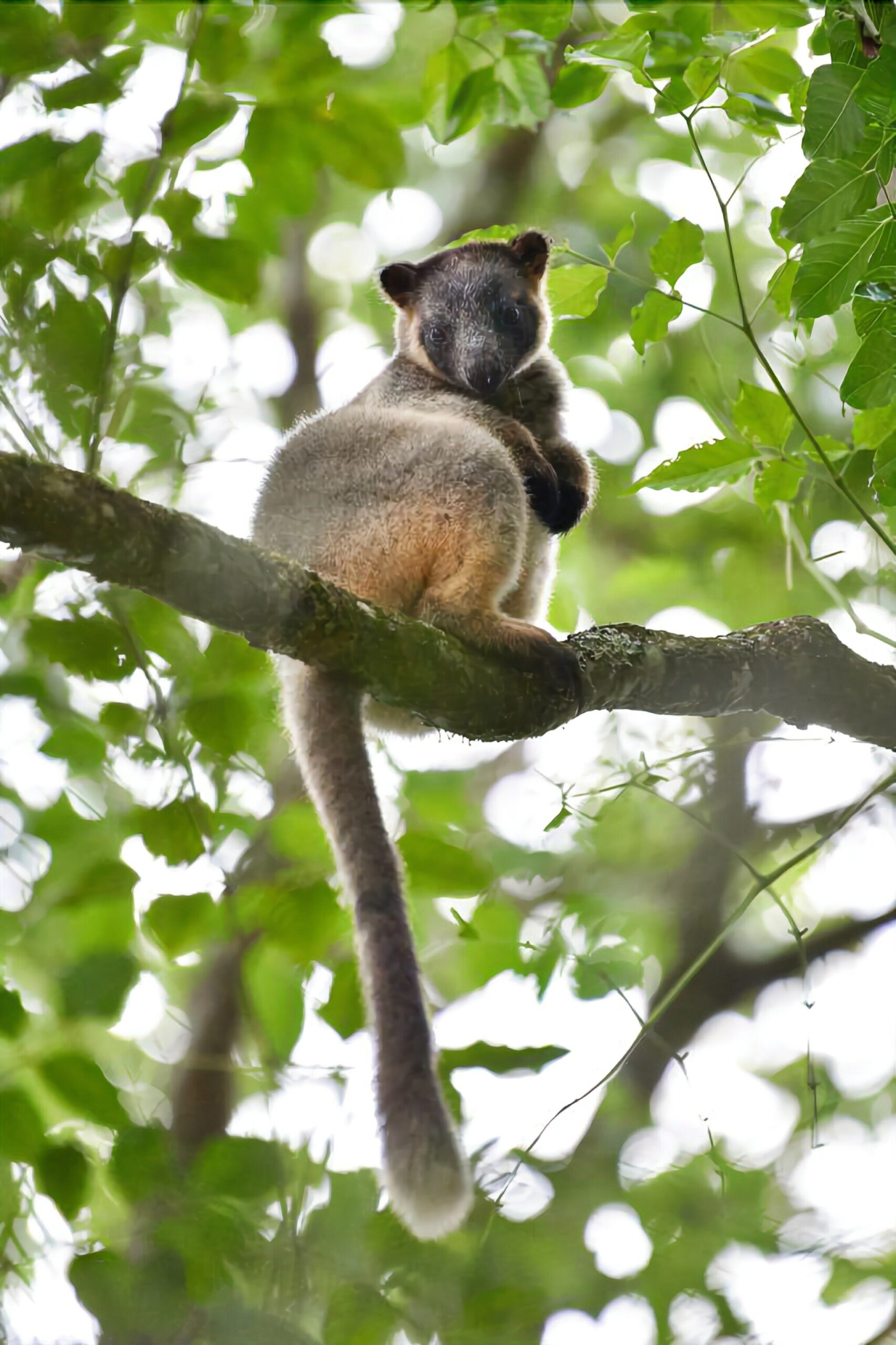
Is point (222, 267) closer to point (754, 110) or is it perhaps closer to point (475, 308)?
point (754, 110)

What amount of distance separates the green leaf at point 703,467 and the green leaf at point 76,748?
5.64 ft

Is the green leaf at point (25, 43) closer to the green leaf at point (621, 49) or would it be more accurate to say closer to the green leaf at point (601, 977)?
the green leaf at point (621, 49)

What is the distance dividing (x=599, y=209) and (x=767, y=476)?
5.58 meters

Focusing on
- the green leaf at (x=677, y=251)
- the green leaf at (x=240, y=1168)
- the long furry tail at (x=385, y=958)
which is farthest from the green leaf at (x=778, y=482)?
the green leaf at (x=240, y=1168)

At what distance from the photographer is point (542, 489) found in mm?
4840

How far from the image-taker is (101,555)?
8.80ft

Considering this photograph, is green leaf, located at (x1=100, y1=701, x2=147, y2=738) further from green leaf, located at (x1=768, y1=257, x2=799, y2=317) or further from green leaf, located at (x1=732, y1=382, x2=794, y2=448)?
green leaf, located at (x1=768, y1=257, x2=799, y2=317)

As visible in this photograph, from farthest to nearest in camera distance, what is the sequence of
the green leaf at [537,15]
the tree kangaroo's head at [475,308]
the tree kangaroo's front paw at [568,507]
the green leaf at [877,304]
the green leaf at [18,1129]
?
1. the tree kangaroo's head at [475,308]
2. the tree kangaroo's front paw at [568,507]
3. the green leaf at [537,15]
4. the green leaf at [18,1129]
5. the green leaf at [877,304]

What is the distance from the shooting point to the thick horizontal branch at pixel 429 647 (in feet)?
8.68

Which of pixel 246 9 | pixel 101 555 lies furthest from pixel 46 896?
pixel 246 9

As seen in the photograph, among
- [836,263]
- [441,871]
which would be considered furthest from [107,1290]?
[836,263]

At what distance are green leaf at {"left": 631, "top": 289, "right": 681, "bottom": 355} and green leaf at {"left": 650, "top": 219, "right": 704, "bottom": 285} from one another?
0.06 metres

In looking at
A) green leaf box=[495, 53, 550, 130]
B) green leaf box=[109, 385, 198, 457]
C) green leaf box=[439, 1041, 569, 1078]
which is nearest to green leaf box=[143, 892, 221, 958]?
green leaf box=[439, 1041, 569, 1078]

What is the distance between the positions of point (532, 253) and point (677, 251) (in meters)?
2.54
